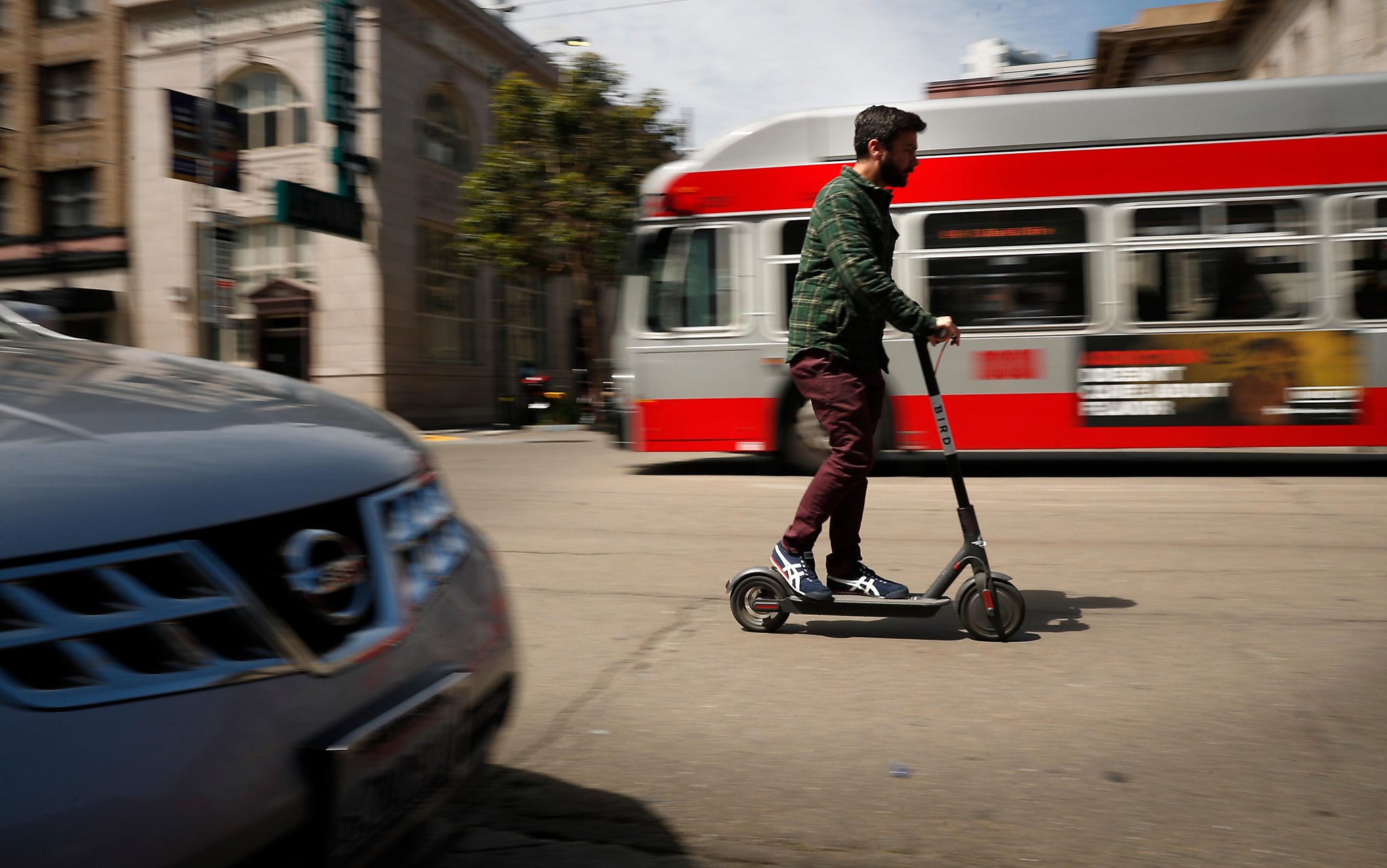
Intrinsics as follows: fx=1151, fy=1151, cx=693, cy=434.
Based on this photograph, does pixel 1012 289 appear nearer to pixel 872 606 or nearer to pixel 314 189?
pixel 872 606

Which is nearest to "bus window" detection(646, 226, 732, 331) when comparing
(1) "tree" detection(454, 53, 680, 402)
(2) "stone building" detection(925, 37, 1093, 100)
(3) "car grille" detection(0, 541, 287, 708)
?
(3) "car grille" detection(0, 541, 287, 708)

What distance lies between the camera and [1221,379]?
9312 mm

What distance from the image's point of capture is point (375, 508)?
73.1 inches

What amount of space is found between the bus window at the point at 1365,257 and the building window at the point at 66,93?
26.4 metres

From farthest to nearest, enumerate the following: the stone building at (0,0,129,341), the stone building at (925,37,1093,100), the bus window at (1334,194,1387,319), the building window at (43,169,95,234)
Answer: the stone building at (925,37,1093,100) → the building window at (43,169,95,234) → the stone building at (0,0,129,341) → the bus window at (1334,194,1387,319)

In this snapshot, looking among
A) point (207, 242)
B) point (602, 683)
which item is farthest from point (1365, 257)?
point (207, 242)

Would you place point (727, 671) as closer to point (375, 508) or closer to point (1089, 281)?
point (375, 508)

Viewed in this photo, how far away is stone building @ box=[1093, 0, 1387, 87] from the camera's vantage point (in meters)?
22.7

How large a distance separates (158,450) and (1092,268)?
9018 mm

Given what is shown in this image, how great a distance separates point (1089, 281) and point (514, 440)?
992 cm

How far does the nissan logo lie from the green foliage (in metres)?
20.4

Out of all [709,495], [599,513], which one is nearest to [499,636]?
[599,513]

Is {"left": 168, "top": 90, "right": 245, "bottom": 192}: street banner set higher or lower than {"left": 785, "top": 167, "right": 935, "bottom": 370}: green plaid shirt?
higher

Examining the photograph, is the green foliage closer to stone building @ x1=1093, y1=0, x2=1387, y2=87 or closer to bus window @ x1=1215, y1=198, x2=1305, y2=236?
stone building @ x1=1093, y1=0, x2=1387, y2=87
